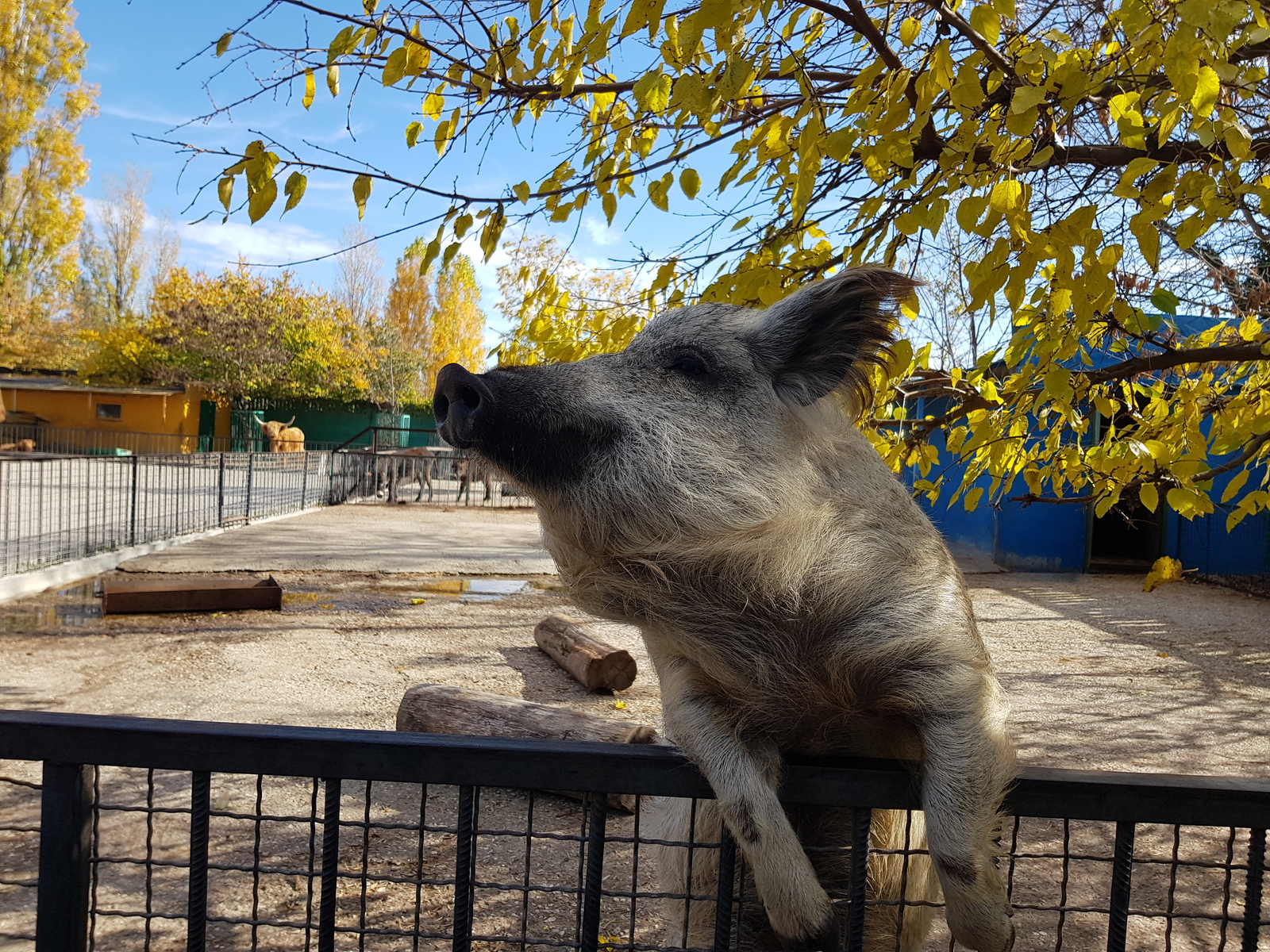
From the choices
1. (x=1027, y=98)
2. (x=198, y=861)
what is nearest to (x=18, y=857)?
(x=198, y=861)

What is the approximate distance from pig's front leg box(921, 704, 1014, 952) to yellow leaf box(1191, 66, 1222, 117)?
50.8 inches

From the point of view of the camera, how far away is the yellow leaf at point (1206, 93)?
1688mm

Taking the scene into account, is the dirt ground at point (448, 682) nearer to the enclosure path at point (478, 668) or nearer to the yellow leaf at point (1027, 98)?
the enclosure path at point (478, 668)

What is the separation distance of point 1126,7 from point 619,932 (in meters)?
3.41

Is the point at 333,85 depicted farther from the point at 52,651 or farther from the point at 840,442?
the point at 52,651

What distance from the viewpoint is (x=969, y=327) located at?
21.3 metres

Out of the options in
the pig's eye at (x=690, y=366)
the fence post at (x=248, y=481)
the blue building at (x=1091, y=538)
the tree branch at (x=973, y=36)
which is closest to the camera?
the pig's eye at (x=690, y=366)

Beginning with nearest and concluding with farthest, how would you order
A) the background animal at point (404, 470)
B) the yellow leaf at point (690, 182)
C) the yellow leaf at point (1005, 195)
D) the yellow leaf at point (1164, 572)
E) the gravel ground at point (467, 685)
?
the yellow leaf at point (1005, 195) < the yellow leaf at point (690, 182) < the yellow leaf at point (1164, 572) < the gravel ground at point (467, 685) < the background animal at point (404, 470)

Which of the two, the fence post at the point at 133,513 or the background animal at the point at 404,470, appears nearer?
the fence post at the point at 133,513

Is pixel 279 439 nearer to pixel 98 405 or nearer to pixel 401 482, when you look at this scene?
pixel 401 482

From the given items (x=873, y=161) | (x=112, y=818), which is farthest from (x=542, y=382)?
(x=112, y=818)

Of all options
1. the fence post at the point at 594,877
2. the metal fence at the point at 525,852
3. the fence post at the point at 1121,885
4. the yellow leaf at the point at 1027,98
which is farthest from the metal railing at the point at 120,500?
the fence post at the point at 1121,885

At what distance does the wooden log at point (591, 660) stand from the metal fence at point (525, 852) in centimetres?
303

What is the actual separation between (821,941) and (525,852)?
2.67 feet
